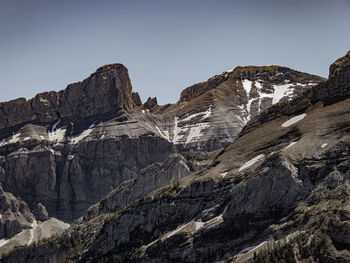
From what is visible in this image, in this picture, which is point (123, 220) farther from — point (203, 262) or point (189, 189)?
point (203, 262)

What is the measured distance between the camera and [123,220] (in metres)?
157

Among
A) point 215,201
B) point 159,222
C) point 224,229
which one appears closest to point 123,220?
point 159,222

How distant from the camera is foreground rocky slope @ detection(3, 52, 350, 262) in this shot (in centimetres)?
10438

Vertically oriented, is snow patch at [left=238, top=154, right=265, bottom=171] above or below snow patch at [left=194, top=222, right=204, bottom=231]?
above

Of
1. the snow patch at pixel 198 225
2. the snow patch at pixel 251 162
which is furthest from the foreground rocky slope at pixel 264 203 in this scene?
the snow patch at pixel 251 162

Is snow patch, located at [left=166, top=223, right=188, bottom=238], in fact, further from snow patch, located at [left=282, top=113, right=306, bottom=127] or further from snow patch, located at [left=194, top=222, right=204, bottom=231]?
snow patch, located at [left=282, top=113, right=306, bottom=127]

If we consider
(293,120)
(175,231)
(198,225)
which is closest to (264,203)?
(198,225)

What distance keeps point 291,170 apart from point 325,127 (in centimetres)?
1775

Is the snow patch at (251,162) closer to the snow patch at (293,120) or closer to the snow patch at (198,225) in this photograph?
the snow patch at (293,120)

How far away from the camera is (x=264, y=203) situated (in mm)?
122000

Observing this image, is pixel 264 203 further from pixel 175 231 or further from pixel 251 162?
pixel 175 231

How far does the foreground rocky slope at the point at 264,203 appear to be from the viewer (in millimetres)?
104375

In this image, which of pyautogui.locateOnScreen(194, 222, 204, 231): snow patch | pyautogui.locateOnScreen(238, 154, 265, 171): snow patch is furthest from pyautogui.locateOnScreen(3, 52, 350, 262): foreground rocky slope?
pyautogui.locateOnScreen(238, 154, 265, 171): snow patch

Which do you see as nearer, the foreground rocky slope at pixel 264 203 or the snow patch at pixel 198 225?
the foreground rocky slope at pixel 264 203
